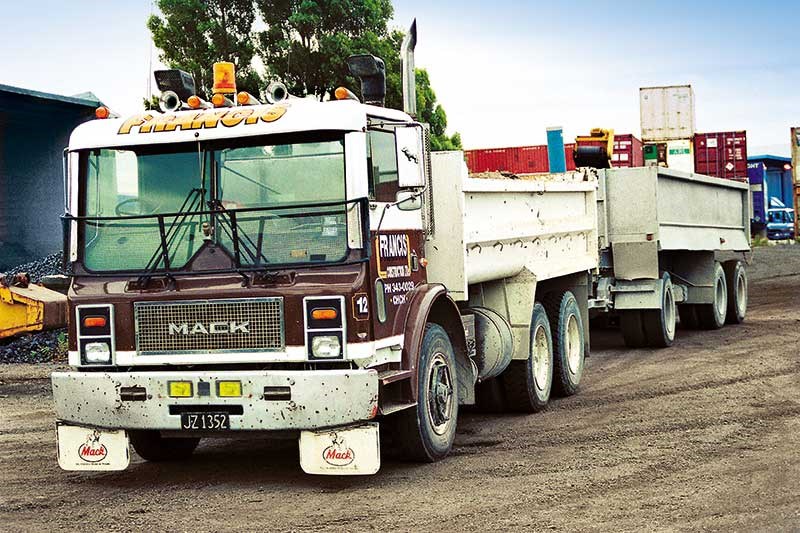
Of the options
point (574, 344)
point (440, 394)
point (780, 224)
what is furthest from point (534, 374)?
point (780, 224)

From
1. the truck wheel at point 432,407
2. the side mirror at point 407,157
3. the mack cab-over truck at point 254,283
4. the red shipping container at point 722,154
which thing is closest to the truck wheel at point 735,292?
the red shipping container at point 722,154

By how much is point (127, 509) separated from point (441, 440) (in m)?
2.22

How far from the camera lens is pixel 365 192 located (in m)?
7.29

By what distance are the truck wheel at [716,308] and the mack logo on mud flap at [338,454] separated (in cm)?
1147

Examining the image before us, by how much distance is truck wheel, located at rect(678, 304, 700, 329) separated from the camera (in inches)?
703

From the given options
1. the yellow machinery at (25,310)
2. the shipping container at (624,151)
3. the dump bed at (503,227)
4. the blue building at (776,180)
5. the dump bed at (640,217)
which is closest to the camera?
the dump bed at (503,227)

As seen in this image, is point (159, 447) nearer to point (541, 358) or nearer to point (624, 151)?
point (541, 358)

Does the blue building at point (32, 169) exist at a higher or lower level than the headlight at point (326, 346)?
higher

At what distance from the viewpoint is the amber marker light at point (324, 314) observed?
7.00 m

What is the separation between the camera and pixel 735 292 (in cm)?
1847

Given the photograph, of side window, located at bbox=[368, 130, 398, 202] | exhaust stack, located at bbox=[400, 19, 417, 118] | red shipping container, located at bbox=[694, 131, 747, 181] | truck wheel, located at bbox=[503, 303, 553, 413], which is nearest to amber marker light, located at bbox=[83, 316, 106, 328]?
side window, located at bbox=[368, 130, 398, 202]

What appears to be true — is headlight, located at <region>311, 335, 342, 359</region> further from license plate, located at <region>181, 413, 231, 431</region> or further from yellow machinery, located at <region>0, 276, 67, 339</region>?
yellow machinery, located at <region>0, 276, 67, 339</region>

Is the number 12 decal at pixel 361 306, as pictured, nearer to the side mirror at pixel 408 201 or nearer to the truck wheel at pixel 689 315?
the side mirror at pixel 408 201

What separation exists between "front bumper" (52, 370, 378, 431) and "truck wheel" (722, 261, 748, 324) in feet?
41.2
